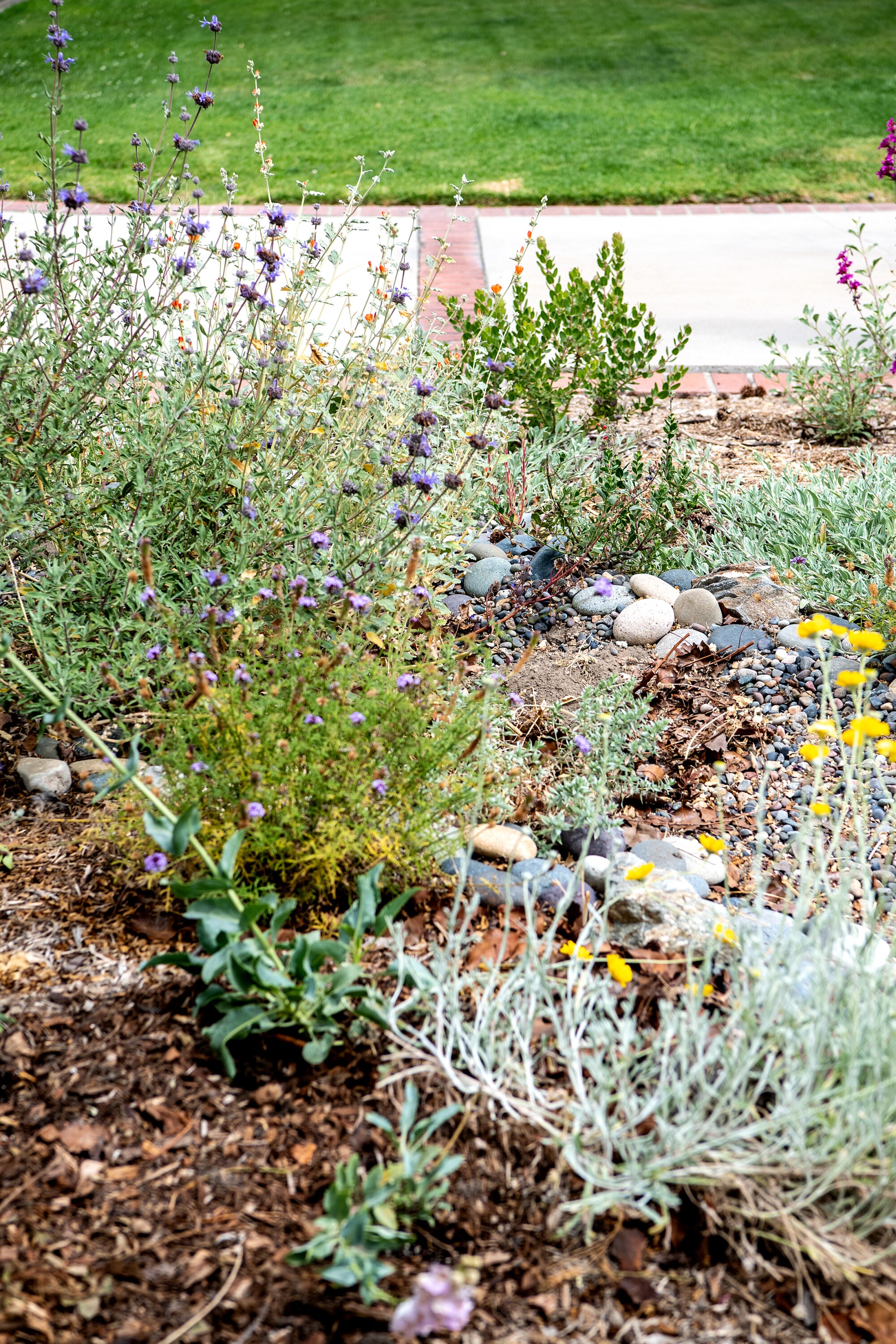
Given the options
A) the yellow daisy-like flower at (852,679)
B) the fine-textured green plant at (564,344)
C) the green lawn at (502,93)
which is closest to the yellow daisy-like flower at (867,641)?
the yellow daisy-like flower at (852,679)

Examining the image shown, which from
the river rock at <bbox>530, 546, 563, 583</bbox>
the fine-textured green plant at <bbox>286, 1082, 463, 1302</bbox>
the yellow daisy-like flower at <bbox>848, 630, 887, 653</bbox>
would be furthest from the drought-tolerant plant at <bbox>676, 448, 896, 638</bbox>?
the fine-textured green plant at <bbox>286, 1082, 463, 1302</bbox>

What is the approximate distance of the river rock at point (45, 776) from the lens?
2729 millimetres

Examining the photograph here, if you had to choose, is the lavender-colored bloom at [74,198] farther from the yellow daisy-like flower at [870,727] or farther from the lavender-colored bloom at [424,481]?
the yellow daisy-like flower at [870,727]

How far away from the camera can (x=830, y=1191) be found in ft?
5.67

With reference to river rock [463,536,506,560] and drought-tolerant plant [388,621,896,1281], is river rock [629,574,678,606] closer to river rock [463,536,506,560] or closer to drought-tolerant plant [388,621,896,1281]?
river rock [463,536,506,560]

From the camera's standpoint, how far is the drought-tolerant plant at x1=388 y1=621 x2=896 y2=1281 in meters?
1.62

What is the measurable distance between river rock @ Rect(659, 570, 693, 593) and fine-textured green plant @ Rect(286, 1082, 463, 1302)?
238cm

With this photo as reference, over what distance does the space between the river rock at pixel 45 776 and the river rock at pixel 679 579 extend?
2.06m

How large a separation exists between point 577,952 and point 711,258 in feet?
22.9

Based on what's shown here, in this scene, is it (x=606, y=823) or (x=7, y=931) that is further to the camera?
(x=606, y=823)

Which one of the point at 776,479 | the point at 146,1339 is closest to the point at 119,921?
the point at 146,1339

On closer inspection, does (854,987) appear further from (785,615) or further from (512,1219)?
(785,615)

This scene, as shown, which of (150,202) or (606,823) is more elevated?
(150,202)

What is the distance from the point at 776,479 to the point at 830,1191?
3.03 m
